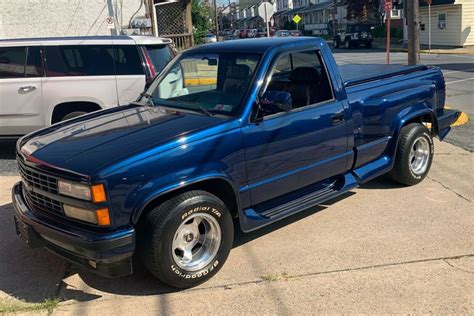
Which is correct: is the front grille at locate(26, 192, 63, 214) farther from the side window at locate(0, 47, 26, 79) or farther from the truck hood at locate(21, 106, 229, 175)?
the side window at locate(0, 47, 26, 79)

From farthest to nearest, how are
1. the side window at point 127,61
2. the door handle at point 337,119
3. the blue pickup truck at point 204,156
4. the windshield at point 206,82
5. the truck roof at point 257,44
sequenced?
the side window at point 127,61, the door handle at point 337,119, the truck roof at point 257,44, the windshield at point 206,82, the blue pickup truck at point 204,156

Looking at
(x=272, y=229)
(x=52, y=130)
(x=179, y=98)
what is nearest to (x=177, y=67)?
(x=179, y=98)

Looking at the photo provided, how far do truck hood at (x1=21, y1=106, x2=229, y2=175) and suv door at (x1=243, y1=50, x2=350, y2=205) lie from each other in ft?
1.50

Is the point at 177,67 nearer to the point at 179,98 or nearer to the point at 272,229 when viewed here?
the point at 179,98

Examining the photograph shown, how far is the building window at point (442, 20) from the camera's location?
33.0 meters

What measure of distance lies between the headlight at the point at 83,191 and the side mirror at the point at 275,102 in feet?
5.09

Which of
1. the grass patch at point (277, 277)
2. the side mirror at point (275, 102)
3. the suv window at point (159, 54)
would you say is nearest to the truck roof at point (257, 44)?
the side mirror at point (275, 102)

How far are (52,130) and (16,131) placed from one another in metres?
3.75

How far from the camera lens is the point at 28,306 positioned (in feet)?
12.2

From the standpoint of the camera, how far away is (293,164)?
4.48 meters

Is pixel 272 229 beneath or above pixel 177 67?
beneath

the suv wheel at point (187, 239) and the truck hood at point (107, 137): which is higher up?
the truck hood at point (107, 137)

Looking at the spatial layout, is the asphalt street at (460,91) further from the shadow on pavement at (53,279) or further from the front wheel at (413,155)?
the shadow on pavement at (53,279)

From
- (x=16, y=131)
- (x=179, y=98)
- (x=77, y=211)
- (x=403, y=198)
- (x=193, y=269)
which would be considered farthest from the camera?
(x=16, y=131)
